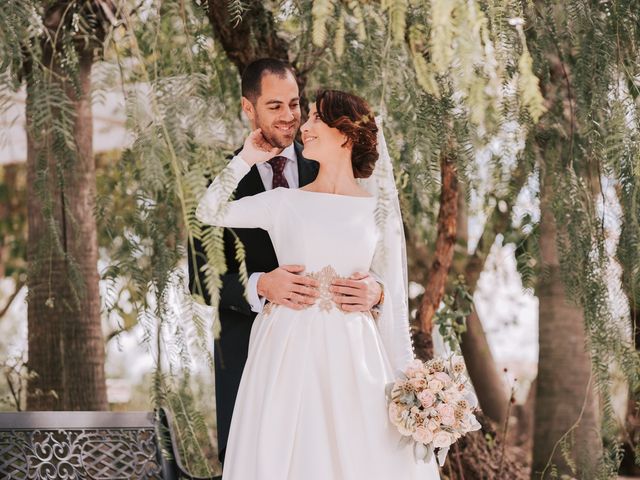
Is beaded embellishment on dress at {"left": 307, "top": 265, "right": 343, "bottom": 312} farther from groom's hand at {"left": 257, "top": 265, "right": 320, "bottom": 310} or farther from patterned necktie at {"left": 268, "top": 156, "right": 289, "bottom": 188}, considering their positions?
patterned necktie at {"left": 268, "top": 156, "right": 289, "bottom": 188}

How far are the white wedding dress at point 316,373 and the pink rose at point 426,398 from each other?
0.56 ft

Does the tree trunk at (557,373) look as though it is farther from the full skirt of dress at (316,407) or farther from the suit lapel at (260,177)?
the full skirt of dress at (316,407)

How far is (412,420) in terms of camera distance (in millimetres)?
2756

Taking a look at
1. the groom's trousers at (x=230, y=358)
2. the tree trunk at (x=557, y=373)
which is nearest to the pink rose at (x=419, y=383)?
the groom's trousers at (x=230, y=358)

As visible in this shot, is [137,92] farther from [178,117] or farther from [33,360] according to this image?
[33,360]

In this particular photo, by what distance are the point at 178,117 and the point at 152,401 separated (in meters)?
0.86

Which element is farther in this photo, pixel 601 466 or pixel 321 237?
pixel 601 466

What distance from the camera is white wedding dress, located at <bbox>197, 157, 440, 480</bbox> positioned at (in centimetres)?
282

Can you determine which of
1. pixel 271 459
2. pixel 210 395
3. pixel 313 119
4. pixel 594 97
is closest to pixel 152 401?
pixel 271 459

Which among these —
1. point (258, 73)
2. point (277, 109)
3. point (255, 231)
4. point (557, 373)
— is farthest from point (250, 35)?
point (557, 373)

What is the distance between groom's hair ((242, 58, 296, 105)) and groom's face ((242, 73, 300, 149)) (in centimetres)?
1

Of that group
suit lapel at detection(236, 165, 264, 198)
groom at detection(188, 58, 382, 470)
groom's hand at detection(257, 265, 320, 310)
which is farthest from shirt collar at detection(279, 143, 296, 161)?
groom's hand at detection(257, 265, 320, 310)

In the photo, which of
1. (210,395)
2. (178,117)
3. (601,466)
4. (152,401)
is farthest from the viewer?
(210,395)

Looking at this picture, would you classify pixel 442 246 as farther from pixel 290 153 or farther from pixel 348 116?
pixel 348 116
